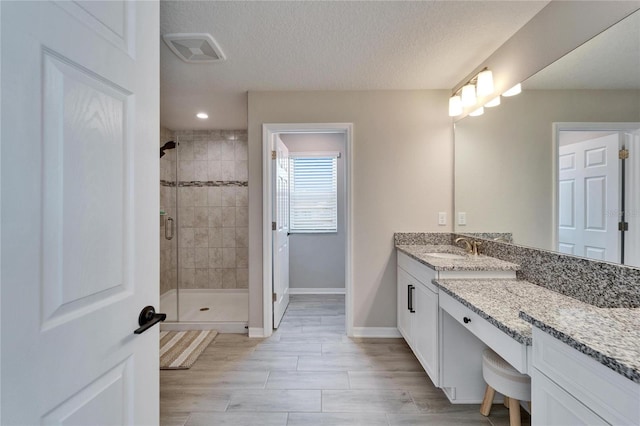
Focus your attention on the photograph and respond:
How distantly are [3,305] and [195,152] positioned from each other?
4024 mm

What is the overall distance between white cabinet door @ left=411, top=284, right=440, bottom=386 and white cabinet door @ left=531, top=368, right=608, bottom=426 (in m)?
0.90

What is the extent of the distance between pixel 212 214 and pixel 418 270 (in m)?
3.13

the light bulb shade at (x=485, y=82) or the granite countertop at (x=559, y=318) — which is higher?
the light bulb shade at (x=485, y=82)

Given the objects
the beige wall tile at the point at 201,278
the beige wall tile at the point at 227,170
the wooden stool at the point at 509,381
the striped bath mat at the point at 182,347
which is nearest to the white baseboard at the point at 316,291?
the beige wall tile at the point at 201,278

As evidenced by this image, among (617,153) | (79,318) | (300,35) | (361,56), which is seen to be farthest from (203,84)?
(617,153)

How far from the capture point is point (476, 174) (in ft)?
7.99

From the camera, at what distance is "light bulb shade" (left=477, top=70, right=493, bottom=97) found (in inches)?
83.0

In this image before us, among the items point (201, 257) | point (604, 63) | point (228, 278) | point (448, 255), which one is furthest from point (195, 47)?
point (228, 278)

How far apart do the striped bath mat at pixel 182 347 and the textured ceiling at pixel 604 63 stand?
3142 mm

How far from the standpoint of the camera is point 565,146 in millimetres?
1509

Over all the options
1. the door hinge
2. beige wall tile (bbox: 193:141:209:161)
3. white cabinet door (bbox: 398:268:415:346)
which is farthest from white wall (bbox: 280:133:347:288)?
the door hinge

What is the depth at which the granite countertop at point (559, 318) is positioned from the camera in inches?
27.9

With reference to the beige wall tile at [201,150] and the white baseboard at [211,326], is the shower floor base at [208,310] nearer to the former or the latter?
the white baseboard at [211,326]

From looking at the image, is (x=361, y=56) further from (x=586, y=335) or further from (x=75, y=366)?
(x=75, y=366)
